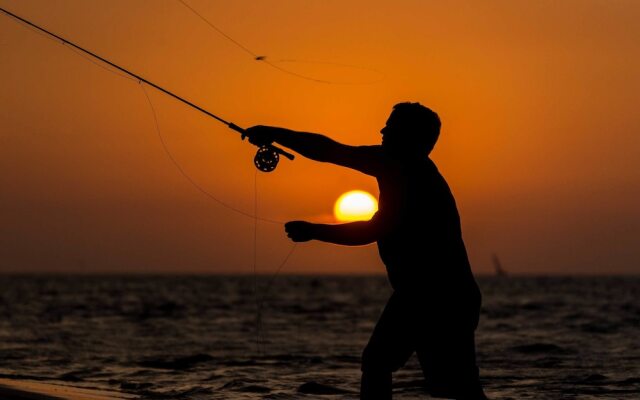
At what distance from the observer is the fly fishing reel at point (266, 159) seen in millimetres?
6371

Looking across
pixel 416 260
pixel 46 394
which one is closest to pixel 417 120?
pixel 416 260

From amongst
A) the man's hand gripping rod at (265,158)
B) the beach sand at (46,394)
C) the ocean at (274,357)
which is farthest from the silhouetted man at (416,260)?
the ocean at (274,357)

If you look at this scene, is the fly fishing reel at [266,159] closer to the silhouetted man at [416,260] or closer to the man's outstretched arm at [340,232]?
the silhouetted man at [416,260]

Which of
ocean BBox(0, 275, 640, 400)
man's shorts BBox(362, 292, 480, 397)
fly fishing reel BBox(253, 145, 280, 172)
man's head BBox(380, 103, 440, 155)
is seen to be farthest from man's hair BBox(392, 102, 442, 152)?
ocean BBox(0, 275, 640, 400)

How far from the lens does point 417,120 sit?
222 inches

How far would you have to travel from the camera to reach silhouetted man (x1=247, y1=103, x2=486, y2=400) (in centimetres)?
547

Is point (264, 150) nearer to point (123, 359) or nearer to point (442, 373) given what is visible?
point (442, 373)

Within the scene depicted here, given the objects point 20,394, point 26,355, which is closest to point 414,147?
point 20,394

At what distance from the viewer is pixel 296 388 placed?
12.2 m

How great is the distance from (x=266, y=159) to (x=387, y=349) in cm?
147

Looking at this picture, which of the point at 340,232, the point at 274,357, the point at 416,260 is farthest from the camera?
the point at 274,357

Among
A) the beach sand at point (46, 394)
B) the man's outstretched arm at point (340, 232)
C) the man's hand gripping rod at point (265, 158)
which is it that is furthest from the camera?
the beach sand at point (46, 394)

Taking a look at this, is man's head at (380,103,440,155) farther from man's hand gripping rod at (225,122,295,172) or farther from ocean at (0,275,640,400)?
ocean at (0,275,640,400)

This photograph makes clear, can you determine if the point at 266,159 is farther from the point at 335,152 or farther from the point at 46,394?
the point at 46,394
